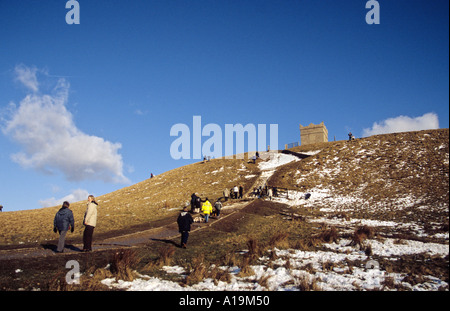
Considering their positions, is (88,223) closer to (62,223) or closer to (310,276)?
(62,223)

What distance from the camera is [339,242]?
14.0m

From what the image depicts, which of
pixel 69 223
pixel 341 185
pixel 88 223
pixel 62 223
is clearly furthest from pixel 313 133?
pixel 62 223

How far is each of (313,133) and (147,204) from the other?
165 ft

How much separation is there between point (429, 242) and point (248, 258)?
30.8 ft

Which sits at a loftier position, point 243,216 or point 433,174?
point 433,174

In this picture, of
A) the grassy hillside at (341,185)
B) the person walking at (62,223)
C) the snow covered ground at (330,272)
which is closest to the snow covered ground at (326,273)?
the snow covered ground at (330,272)

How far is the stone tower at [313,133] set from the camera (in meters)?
70.9

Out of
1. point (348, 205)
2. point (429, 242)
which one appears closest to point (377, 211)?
point (348, 205)

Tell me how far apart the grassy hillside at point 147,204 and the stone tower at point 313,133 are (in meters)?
25.0

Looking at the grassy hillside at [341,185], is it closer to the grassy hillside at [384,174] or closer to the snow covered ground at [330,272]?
the grassy hillside at [384,174]

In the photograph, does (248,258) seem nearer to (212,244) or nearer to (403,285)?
(212,244)

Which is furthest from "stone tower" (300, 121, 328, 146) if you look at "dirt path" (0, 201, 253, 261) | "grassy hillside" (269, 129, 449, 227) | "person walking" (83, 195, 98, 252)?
"person walking" (83, 195, 98, 252)

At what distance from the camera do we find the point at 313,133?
71.6m

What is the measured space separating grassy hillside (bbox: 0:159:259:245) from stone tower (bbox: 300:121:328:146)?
25.0 meters
